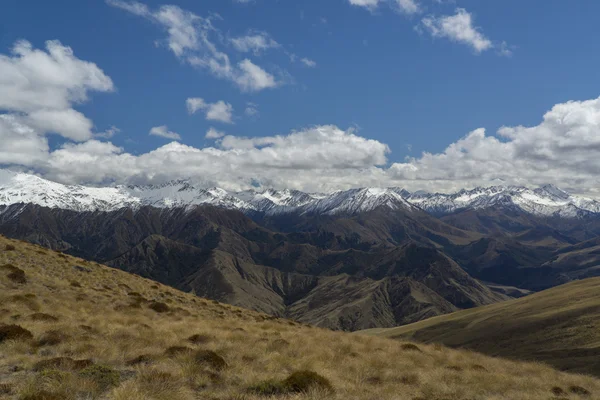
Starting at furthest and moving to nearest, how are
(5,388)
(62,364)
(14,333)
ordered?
(14,333)
(62,364)
(5,388)

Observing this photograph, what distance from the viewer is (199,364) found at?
576 inches

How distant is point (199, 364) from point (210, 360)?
0.53 metres

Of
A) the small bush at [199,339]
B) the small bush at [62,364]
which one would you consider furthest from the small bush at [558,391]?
the small bush at [62,364]

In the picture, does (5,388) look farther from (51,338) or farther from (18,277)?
(18,277)

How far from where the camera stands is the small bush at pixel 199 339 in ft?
62.4

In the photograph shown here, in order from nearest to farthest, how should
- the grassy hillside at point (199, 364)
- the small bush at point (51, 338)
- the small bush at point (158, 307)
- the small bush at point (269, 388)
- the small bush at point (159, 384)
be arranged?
the small bush at point (159, 384), the grassy hillside at point (199, 364), the small bush at point (269, 388), the small bush at point (51, 338), the small bush at point (158, 307)

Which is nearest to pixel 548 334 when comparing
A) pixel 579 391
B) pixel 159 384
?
pixel 579 391

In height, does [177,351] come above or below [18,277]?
below

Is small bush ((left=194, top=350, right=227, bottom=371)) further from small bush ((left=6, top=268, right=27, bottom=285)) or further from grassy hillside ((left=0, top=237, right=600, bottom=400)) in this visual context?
small bush ((left=6, top=268, right=27, bottom=285))

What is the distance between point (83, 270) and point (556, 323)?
4852cm

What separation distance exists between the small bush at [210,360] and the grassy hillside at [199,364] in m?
0.04

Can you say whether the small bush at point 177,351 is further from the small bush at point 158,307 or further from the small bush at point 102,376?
the small bush at point 158,307

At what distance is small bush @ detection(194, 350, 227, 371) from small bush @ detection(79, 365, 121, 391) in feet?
10.2

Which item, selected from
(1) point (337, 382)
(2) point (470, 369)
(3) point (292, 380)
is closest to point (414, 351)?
(2) point (470, 369)
